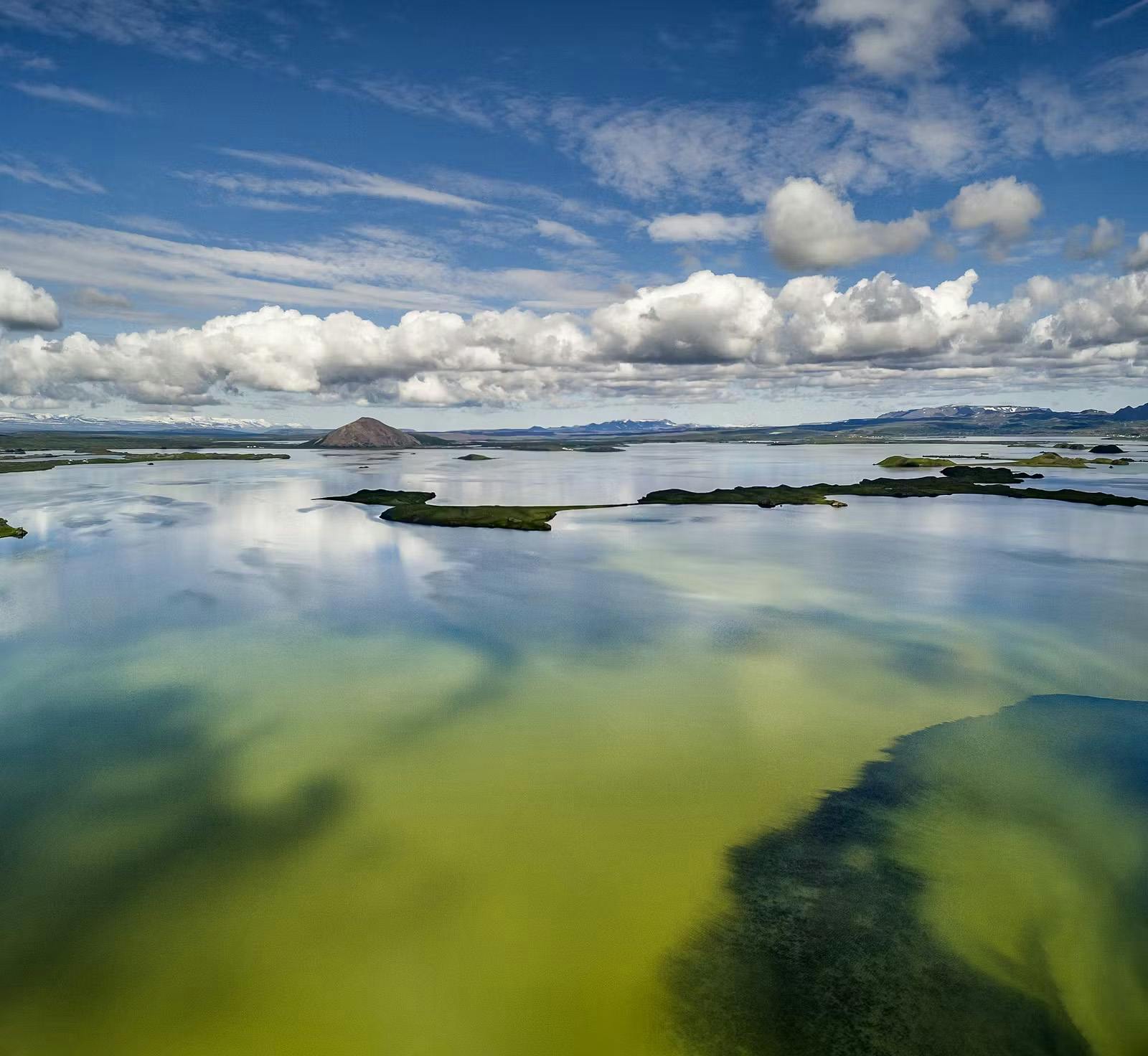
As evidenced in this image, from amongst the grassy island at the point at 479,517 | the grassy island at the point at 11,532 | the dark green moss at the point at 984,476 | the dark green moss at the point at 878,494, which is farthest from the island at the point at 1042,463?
the grassy island at the point at 11,532

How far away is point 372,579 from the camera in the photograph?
4388 cm

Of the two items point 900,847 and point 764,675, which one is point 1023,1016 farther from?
point 764,675

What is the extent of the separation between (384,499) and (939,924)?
3189 inches

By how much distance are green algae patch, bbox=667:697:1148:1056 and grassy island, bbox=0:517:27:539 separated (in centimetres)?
6628

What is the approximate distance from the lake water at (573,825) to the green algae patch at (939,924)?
0.07 m

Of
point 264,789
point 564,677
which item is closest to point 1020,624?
point 564,677

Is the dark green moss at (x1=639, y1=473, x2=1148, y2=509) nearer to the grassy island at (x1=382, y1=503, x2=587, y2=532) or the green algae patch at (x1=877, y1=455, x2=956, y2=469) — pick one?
the grassy island at (x1=382, y1=503, x2=587, y2=532)

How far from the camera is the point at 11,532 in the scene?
59.4 m

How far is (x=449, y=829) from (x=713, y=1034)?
7373mm

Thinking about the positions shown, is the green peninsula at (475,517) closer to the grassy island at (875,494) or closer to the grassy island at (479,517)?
the grassy island at (479,517)

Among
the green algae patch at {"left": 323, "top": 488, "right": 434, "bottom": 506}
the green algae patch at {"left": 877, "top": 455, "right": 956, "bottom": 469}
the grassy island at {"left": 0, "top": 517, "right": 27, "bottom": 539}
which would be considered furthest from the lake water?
the green algae patch at {"left": 877, "top": 455, "right": 956, "bottom": 469}

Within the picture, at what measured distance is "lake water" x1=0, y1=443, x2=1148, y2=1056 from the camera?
11.0 meters

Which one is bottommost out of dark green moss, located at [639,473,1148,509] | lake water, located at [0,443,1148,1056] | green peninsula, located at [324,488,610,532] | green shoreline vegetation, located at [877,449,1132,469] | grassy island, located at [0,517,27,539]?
green shoreline vegetation, located at [877,449,1132,469]

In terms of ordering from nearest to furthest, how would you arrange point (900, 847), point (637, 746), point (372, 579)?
point (900, 847) → point (637, 746) → point (372, 579)
